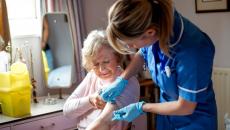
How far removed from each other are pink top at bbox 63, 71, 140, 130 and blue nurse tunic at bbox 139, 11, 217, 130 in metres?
0.35

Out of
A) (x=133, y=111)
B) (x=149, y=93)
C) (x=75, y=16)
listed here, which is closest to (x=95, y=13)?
(x=75, y=16)

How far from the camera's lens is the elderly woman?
196 centimetres

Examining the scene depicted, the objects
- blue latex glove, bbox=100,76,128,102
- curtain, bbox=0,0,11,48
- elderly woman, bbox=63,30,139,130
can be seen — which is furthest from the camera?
curtain, bbox=0,0,11,48

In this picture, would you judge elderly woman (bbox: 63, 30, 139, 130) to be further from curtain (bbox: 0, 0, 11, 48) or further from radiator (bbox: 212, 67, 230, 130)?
radiator (bbox: 212, 67, 230, 130)

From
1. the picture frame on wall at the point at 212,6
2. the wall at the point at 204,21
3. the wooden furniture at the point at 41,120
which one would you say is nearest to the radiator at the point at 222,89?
the wall at the point at 204,21

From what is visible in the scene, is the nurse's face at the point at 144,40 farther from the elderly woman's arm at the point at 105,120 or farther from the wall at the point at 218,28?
the wall at the point at 218,28

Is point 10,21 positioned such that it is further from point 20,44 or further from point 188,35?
point 188,35

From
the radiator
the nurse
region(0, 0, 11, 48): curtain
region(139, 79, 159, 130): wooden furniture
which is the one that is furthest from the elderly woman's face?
the radiator

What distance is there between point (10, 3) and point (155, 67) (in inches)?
64.2

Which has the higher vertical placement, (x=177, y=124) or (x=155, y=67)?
(x=155, y=67)

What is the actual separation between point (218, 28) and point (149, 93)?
2.72 feet

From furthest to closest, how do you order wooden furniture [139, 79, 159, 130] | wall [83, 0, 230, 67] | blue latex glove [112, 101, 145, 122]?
wooden furniture [139, 79, 159, 130], wall [83, 0, 230, 67], blue latex glove [112, 101, 145, 122]

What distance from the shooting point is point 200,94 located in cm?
150

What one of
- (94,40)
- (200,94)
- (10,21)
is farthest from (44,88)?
(200,94)
